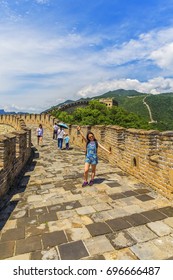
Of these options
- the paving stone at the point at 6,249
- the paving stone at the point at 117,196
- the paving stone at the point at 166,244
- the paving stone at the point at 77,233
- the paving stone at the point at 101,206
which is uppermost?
the paving stone at the point at 117,196

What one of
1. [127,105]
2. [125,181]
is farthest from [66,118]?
[127,105]

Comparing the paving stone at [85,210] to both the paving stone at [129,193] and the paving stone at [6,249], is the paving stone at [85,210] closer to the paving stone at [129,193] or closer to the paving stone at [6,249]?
the paving stone at [129,193]

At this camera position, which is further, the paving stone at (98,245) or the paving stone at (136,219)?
the paving stone at (136,219)

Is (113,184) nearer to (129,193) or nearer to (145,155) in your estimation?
(129,193)

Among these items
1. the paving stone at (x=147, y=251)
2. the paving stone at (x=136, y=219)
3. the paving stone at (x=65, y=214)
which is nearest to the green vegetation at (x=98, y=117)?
the paving stone at (x=65, y=214)

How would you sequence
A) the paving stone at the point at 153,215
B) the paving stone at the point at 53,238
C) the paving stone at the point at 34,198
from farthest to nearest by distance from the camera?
the paving stone at the point at 34,198 → the paving stone at the point at 153,215 → the paving stone at the point at 53,238

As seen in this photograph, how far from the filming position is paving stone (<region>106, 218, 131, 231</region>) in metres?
3.40

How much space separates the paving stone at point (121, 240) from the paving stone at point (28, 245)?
3.11ft

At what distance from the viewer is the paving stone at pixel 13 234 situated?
3.25m
